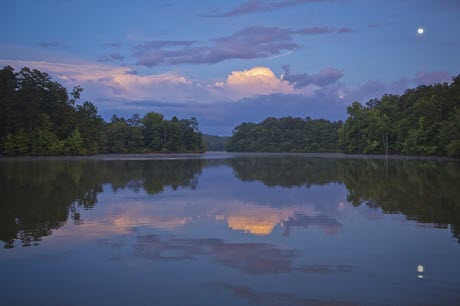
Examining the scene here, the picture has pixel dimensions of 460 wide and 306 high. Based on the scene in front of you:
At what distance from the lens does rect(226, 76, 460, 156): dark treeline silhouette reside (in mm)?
64438

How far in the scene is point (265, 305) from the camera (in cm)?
585

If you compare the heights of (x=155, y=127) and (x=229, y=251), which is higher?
(x=155, y=127)

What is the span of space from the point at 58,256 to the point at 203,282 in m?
3.35

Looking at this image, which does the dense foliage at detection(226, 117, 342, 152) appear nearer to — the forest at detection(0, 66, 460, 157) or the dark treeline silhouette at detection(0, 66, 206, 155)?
the forest at detection(0, 66, 460, 157)

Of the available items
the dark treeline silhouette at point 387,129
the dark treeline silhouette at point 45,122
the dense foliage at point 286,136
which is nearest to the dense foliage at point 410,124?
the dark treeline silhouette at point 387,129

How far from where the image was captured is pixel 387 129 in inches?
3499

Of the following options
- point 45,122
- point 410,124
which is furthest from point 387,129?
point 45,122

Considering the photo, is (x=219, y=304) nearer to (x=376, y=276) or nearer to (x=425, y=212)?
(x=376, y=276)

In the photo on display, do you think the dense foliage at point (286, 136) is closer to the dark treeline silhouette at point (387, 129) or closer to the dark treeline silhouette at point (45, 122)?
the dark treeline silhouette at point (387, 129)

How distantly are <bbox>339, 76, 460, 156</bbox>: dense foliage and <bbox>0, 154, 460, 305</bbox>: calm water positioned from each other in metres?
47.0

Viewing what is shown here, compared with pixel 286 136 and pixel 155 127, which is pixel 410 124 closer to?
pixel 155 127

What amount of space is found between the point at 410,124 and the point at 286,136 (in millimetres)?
80212

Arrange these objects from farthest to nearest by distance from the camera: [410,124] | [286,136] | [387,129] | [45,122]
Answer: [286,136] < [387,129] < [410,124] < [45,122]

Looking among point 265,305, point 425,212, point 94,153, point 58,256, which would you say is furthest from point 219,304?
point 94,153
